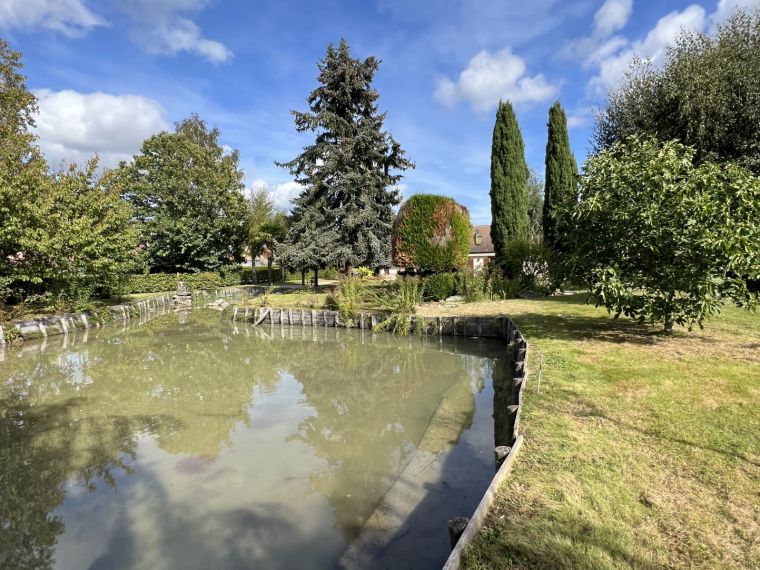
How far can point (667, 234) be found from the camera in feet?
23.5

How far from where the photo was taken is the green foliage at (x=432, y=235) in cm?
1555

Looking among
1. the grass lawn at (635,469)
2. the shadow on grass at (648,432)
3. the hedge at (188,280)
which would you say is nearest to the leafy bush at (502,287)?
the grass lawn at (635,469)

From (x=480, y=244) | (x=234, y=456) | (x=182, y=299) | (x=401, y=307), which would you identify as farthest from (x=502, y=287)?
(x=480, y=244)

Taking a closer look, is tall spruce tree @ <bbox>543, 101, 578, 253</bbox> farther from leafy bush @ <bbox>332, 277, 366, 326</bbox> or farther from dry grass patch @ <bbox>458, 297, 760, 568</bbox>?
dry grass patch @ <bbox>458, 297, 760, 568</bbox>

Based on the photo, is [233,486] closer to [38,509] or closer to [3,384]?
[38,509]

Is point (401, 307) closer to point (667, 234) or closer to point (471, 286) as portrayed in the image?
point (471, 286)

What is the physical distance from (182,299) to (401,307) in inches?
602

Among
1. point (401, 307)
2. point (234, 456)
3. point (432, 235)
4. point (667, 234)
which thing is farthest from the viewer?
point (432, 235)

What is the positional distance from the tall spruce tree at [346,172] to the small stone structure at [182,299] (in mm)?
6361

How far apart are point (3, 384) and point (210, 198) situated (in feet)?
70.5

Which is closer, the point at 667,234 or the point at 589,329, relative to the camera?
the point at 667,234

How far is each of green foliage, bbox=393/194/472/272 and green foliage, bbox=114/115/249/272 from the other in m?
17.1

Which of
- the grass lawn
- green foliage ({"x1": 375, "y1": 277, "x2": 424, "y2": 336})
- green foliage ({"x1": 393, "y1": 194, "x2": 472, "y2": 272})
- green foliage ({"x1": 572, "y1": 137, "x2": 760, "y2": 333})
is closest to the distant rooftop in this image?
green foliage ({"x1": 393, "y1": 194, "x2": 472, "y2": 272})

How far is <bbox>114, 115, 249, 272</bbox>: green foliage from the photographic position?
27312mm
